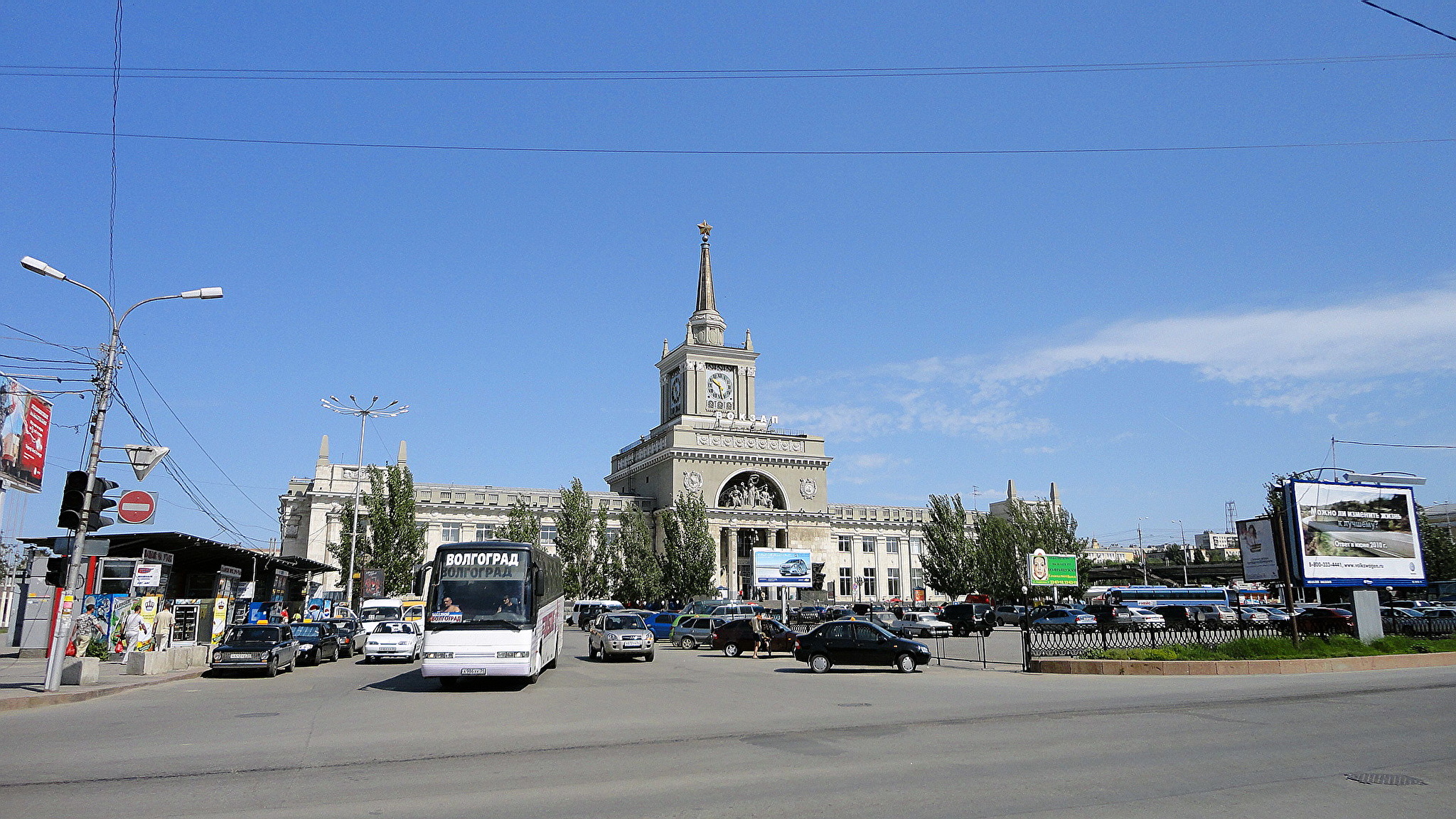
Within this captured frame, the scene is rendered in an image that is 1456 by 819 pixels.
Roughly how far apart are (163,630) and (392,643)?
22.2ft

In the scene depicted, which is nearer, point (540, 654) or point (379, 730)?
point (379, 730)

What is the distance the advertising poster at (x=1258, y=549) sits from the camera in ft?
108

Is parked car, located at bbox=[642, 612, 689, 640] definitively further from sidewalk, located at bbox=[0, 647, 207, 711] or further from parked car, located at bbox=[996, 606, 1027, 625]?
sidewalk, located at bbox=[0, 647, 207, 711]

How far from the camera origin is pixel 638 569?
6944 cm

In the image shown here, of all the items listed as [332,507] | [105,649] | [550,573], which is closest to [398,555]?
[332,507]

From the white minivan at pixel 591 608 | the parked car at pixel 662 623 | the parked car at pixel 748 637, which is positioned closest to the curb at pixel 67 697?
the parked car at pixel 748 637

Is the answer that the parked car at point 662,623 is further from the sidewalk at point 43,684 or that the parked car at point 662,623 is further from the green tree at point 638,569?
the sidewalk at point 43,684

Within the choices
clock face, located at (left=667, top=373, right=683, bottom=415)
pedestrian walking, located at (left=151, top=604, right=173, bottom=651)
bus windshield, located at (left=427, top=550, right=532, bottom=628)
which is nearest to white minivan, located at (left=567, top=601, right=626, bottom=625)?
clock face, located at (left=667, top=373, right=683, bottom=415)

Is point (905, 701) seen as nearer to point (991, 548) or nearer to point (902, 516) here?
point (991, 548)

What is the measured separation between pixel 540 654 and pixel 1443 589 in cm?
7211

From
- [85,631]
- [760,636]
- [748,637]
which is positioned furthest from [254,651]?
[760,636]

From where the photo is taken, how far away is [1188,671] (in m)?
22.5

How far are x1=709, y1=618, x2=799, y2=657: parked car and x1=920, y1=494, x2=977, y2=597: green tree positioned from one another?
3696 cm

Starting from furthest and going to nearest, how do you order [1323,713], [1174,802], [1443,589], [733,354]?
[733,354]
[1443,589]
[1323,713]
[1174,802]
